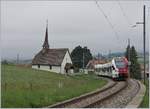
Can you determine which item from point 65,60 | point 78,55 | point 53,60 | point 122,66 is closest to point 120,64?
point 122,66

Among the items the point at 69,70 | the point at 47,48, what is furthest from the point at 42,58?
the point at 69,70

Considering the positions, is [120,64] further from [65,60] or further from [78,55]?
[78,55]

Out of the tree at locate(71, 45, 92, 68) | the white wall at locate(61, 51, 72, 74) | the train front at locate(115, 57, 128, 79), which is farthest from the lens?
the tree at locate(71, 45, 92, 68)

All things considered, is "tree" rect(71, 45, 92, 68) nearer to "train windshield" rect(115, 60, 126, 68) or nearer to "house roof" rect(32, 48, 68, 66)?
"house roof" rect(32, 48, 68, 66)

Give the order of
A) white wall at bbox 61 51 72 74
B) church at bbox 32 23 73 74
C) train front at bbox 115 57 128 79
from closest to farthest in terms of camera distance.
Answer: train front at bbox 115 57 128 79, church at bbox 32 23 73 74, white wall at bbox 61 51 72 74

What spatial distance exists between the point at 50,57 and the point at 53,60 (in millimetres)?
2370

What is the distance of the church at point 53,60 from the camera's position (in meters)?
88.1

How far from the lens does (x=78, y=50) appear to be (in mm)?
109688

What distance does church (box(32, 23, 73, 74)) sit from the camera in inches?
3467

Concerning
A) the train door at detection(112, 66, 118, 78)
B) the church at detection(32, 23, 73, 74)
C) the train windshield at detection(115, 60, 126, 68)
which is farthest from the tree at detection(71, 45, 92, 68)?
the train windshield at detection(115, 60, 126, 68)

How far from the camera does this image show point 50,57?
93562mm

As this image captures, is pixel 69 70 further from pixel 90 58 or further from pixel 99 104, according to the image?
pixel 99 104

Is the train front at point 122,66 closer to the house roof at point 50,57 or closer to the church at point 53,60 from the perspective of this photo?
the church at point 53,60

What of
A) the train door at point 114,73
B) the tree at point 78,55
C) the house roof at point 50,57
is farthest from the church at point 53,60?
the train door at point 114,73
